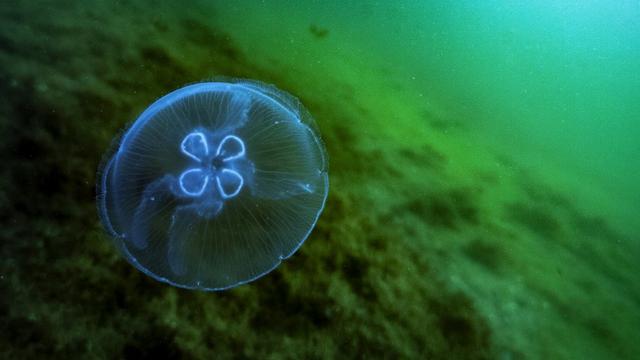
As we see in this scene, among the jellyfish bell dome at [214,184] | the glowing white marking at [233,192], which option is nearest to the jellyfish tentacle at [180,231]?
the jellyfish bell dome at [214,184]

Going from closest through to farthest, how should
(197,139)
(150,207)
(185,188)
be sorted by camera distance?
(150,207) < (185,188) < (197,139)

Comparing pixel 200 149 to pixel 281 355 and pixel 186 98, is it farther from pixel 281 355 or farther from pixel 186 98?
pixel 281 355

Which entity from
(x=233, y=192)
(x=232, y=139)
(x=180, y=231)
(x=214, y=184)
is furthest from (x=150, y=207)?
(x=232, y=139)

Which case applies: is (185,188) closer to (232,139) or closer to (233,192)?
(233,192)

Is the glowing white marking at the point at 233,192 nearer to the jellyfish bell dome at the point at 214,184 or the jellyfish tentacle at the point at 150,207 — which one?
the jellyfish bell dome at the point at 214,184

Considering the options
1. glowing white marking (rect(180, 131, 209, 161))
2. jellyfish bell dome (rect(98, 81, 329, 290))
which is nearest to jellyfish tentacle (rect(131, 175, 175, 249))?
jellyfish bell dome (rect(98, 81, 329, 290))

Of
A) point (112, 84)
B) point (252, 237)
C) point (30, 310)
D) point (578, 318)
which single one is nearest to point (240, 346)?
point (252, 237)

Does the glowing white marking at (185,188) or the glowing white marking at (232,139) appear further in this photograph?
the glowing white marking at (232,139)

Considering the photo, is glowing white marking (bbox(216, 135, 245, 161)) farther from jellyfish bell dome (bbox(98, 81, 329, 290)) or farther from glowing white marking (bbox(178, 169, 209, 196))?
glowing white marking (bbox(178, 169, 209, 196))
